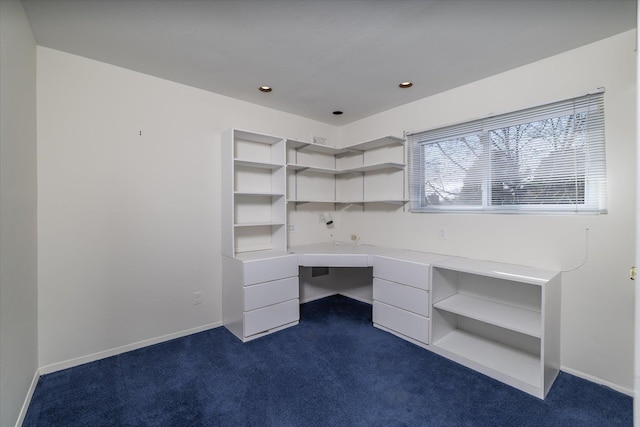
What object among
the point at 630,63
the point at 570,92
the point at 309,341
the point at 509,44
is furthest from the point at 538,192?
the point at 309,341

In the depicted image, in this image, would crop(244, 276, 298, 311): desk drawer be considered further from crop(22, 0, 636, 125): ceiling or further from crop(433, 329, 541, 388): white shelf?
crop(22, 0, 636, 125): ceiling

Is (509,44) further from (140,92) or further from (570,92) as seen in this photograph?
(140,92)

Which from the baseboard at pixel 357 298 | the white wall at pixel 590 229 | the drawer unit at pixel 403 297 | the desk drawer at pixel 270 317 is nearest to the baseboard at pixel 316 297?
the baseboard at pixel 357 298

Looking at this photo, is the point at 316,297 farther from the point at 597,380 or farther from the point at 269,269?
the point at 597,380

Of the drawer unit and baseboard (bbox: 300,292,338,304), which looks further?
baseboard (bbox: 300,292,338,304)

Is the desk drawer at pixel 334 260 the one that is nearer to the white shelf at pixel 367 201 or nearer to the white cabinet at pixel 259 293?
the white cabinet at pixel 259 293

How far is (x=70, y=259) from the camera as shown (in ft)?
7.63

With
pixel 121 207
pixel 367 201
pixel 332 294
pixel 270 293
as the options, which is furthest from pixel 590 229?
pixel 121 207

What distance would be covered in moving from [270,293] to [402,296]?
1.31 metres

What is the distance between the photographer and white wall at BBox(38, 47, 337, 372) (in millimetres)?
2266

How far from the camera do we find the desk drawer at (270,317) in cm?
280

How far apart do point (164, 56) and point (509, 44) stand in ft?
8.77

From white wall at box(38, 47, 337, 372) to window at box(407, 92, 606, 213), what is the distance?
233 cm

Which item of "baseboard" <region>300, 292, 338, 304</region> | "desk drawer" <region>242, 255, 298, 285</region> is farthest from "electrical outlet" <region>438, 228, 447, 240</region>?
"baseboard" <region>300, 292, 338, 304</region>
